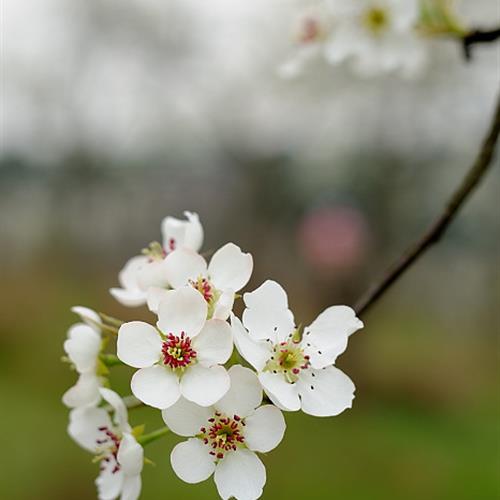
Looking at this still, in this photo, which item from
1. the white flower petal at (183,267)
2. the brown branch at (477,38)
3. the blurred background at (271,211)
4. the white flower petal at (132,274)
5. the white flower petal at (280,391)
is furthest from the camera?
the blurred background at (271,211)

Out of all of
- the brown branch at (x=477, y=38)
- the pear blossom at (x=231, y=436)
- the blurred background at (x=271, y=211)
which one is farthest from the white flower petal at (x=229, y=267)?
the blurred background at (x=271, y=211)

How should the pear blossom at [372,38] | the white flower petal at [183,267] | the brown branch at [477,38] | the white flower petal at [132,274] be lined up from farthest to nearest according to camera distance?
the pear blossom at [372,38] < the brown branch at [477,38] < the white flower petal at [132,274] < the white flower petal at [183,267]

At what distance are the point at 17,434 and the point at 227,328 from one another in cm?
407

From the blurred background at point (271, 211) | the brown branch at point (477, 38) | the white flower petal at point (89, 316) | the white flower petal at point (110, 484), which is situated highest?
the brown branch at point (477, 38)

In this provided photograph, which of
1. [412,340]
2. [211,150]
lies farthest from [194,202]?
[412,340]

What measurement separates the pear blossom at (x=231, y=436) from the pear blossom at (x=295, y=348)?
1.0 inches

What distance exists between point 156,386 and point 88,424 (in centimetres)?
18

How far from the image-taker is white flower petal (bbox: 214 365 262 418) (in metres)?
0.62

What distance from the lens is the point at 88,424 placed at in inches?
31.1

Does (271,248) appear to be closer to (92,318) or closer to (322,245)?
(322,245)

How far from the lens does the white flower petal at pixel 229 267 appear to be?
692mm

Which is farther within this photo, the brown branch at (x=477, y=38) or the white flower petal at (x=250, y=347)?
the brown branch at (x=477, y=38)

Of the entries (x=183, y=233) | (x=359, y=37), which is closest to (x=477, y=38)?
(x=359, y=37)

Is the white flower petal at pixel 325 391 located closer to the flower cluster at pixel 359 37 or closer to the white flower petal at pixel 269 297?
the white flower petal at pixel 269 297
